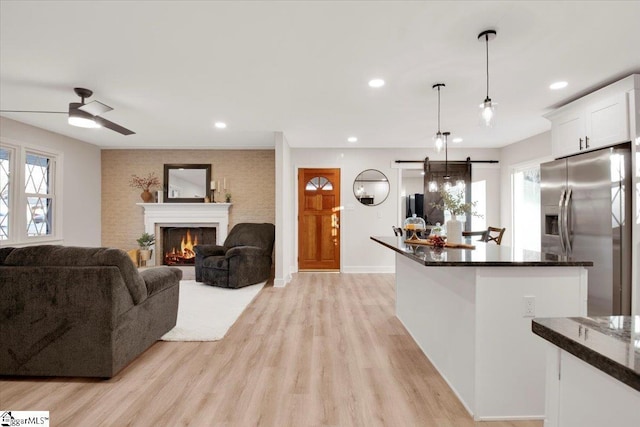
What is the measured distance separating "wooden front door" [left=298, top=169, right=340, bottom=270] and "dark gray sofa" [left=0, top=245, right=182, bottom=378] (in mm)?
4328

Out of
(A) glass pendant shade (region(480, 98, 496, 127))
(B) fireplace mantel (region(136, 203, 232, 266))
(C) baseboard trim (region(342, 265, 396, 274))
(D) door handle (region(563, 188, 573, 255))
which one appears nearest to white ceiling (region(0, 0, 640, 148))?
(A) glass pendant shade (region(480, 98, 496, 127))

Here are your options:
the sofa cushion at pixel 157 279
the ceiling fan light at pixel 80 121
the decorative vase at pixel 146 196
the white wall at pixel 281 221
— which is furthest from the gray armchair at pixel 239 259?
the ceiling fan light at pixel 80 121

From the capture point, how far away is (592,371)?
2.14 ft

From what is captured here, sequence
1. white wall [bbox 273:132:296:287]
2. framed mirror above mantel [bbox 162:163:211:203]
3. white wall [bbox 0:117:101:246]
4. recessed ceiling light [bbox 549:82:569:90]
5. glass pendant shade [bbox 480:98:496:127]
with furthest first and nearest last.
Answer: framed mirror above mantel [bbox 162:163:211:203] < white wall [bbox 0:117:101:246] < white wall [bbox 273:132:296:287] < recessed ceiling light [bbox 549:82:569:90] < glass pendant shade [bbox 480:98:496:127]

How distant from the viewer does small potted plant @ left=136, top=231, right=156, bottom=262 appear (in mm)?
6387

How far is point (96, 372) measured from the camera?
88.1 inches

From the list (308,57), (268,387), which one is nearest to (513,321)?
(268,387)

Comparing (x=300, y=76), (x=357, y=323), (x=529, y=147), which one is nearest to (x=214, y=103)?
(x=300, y=76)

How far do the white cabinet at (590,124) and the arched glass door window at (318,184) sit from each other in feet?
12.1

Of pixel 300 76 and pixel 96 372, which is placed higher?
pixel 300 76

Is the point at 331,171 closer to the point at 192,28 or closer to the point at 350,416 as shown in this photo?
the point at 192,28

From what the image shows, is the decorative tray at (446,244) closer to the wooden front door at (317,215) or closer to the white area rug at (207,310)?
the white area rug at (207,310)

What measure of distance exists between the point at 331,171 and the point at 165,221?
11.4 ft

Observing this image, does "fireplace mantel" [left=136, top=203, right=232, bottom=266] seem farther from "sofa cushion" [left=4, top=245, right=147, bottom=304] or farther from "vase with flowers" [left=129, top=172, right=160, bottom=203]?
"sofa cushion" [left=4, top=245, right=147, bottom=304]
